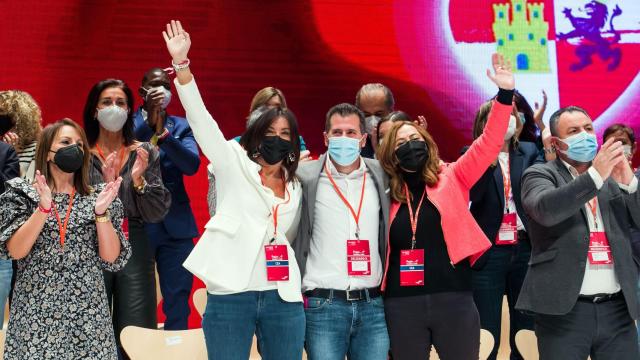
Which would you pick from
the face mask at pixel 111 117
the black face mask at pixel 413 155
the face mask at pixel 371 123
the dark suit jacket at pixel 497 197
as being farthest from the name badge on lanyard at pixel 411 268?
the face mask at pixel 111 117

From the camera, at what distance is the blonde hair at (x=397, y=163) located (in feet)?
10.7

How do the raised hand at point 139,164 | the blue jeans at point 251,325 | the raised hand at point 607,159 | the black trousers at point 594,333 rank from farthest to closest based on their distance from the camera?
1. the raised hand at point 139,164
2. the black trousers at point 594,333
3. the raised hand at point 607,159
4. the blue jeans at point 251,325

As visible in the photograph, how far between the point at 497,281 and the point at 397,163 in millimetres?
1331

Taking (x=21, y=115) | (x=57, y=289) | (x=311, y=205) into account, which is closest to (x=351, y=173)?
(x=311, y=205)

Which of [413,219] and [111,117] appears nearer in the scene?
[413,219]

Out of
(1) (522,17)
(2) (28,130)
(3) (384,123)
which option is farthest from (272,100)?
(1) (522,17)

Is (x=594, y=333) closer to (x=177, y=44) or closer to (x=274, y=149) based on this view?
(x=274, y=149)

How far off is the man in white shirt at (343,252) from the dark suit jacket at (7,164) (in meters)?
1.56

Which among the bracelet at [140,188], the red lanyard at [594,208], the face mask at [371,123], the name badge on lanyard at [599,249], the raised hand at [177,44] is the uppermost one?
the raised hand at [177,44]

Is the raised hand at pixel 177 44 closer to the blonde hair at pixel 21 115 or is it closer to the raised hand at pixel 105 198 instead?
the raised hand at pixel 105 198

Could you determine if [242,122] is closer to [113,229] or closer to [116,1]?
[116,1]

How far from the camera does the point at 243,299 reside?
2.92 metres

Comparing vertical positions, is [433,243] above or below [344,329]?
above

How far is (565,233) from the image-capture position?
10.8 ft
